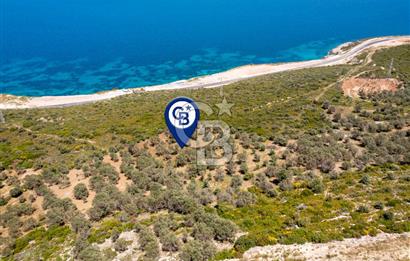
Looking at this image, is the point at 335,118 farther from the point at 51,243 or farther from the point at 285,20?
the point at 285,20

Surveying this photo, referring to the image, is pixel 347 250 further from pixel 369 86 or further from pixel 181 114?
pixel 369 86

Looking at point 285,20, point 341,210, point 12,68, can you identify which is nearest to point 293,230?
point 341,210

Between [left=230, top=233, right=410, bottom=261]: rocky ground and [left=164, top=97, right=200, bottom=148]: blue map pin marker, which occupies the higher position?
[left=164, top=97, right=200, bottom=148]: blue map pin marker

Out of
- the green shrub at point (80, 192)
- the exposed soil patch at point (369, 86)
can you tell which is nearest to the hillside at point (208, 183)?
the green shrub at point (80, 192)

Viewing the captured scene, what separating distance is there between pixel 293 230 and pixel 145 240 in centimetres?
826

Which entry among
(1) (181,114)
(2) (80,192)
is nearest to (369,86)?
(1) (181,114)

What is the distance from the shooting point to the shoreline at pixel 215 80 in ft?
232

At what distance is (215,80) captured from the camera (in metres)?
82.1

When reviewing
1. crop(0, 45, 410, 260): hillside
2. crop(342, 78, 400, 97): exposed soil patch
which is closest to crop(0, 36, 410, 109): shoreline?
crop(0, 45, 410, 260): hillside

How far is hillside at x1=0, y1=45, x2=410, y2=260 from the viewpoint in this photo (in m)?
15.9

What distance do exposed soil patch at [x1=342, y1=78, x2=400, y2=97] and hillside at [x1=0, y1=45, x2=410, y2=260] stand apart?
84.7 inches

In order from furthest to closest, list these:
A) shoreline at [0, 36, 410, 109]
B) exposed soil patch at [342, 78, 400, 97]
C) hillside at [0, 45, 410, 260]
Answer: shoreline at [0, 36, 410, 109] < exposed soil patch at [342, 78, 400, 97] < hillside at [0, 45, 410, 260]

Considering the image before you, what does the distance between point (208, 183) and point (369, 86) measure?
3585cm

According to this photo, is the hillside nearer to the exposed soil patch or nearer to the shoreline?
the exposed soil patch
